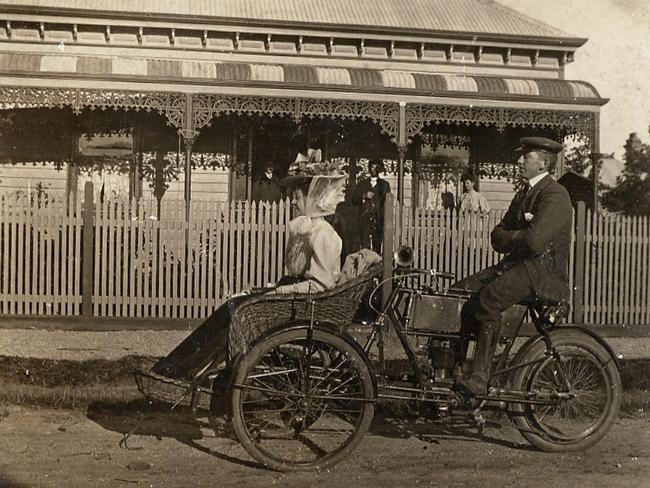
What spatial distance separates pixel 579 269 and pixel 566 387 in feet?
20.2

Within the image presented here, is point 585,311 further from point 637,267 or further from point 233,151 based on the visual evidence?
point 233,151

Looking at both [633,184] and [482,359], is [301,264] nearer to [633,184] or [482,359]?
[482,359]

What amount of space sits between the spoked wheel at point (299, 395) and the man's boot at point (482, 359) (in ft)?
2.16

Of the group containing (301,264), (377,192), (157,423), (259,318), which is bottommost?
(157,423)

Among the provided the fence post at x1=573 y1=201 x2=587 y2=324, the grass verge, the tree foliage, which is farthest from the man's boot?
the tree foliage

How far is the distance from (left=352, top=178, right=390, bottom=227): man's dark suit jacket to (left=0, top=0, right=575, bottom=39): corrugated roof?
11.8 feet

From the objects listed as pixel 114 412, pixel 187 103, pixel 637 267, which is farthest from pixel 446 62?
pixel 114 412

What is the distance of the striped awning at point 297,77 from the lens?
13766 mm

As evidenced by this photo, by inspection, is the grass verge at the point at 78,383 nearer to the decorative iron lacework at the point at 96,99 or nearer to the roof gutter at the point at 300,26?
A: the decorative iron lacework at the point at 96,99

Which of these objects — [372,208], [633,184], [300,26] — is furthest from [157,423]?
[633,184]

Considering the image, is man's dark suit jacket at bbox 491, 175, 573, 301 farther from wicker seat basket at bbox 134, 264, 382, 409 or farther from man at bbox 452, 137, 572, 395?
wicker seat basket at bbox 134, 264, 382, 409

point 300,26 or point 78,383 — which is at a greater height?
point 300,26

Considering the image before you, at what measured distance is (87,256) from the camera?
992 cm

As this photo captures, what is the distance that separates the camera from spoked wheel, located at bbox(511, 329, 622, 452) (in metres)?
4.77
